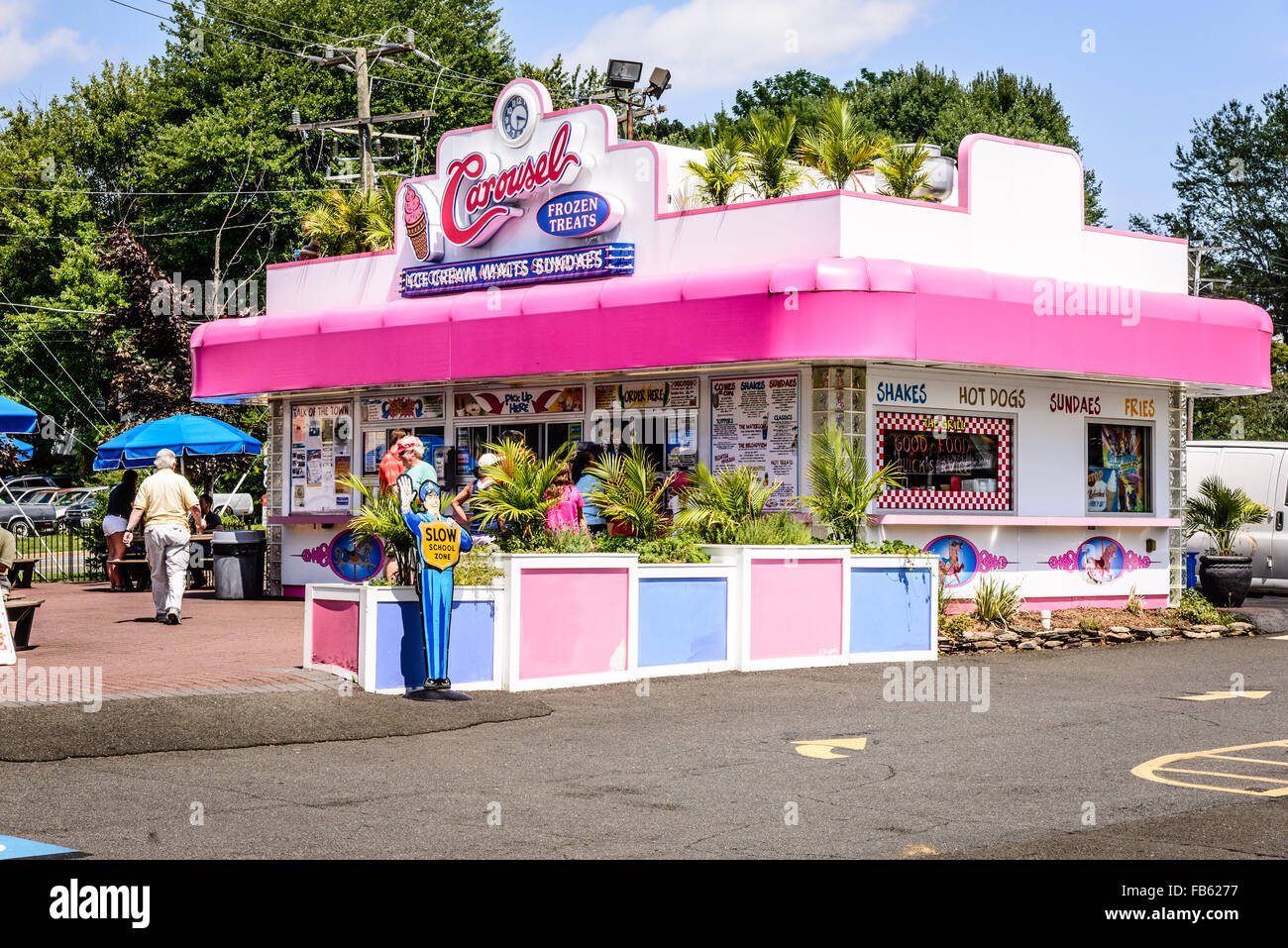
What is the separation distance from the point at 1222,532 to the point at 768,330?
7.95 meters

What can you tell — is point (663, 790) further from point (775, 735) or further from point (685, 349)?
point (685, 349)

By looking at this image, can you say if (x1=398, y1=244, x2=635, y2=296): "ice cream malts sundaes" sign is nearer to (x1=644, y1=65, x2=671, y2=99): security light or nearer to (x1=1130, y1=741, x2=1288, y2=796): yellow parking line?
(x1=644, y1=65, x2=671, y2=99): security light

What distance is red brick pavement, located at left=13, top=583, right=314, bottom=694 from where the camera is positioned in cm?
1256

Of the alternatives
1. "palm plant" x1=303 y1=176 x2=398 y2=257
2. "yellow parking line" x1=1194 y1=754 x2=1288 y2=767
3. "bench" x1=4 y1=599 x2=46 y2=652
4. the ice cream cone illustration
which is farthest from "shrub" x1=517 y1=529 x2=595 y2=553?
"palm plant" x1=303 y1=176 x2=398 y2=257

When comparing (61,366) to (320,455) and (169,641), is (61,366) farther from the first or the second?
(169,641)

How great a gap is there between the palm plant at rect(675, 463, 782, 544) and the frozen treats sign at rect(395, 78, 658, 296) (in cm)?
A: 365

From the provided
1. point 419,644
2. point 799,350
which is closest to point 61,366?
point 799,350

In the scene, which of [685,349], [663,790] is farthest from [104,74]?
[663,790]

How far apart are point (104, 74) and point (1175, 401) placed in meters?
45.9

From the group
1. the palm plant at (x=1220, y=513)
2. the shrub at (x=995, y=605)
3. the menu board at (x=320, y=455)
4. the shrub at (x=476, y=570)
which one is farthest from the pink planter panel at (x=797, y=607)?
the menu board at (x=320, y=455)

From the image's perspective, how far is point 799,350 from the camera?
16484 mm

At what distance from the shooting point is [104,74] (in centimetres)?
5603

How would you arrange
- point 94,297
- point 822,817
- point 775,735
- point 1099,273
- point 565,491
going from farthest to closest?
point 94,297 < point 1099,273 < point 565,491 < point 775,735 < point 822,817
